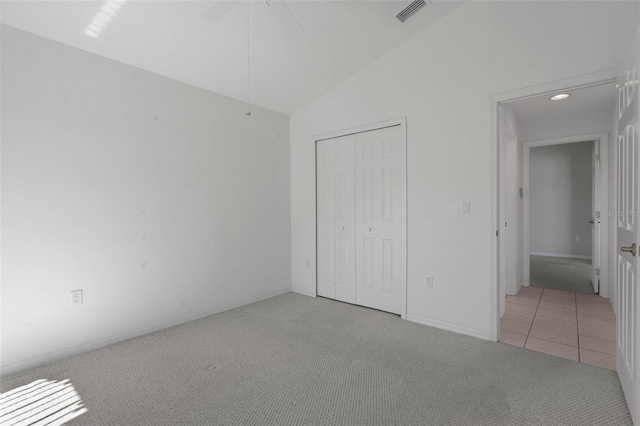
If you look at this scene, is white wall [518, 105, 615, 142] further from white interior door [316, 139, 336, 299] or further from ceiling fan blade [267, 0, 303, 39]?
ceiling fan blade [267, 0, 303, 39]

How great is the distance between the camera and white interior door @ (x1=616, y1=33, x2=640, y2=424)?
165cm

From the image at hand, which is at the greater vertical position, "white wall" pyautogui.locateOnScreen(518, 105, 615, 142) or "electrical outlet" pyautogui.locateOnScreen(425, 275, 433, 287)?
"white wall" pyautogui.locateOnScreen(518, 105, 615, 142)

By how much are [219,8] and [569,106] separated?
13.3 ft

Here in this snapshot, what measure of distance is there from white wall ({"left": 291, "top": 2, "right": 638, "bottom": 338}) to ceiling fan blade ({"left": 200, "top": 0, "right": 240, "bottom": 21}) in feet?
6.59

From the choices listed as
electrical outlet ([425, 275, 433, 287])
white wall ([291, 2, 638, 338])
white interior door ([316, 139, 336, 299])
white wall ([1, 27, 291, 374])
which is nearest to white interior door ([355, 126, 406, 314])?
white wall ([291, 2, 638, 338])

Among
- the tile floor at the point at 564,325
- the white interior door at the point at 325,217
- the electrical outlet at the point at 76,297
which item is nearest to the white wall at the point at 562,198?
the tile floor at the point at 564,325

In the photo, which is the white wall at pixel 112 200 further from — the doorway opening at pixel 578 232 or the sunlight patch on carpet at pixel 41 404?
the doorway opening at pixel 578 232

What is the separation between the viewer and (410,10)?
8.85 ft

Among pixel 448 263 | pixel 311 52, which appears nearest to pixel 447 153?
pixel 448 263

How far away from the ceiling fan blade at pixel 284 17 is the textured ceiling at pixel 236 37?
0.66 metres

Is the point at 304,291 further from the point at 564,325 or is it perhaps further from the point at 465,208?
the point at 564,325

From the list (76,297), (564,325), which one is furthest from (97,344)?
(564,325)

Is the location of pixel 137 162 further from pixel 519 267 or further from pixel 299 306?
pixel 519 267

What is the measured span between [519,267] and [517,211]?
2.56 ft
